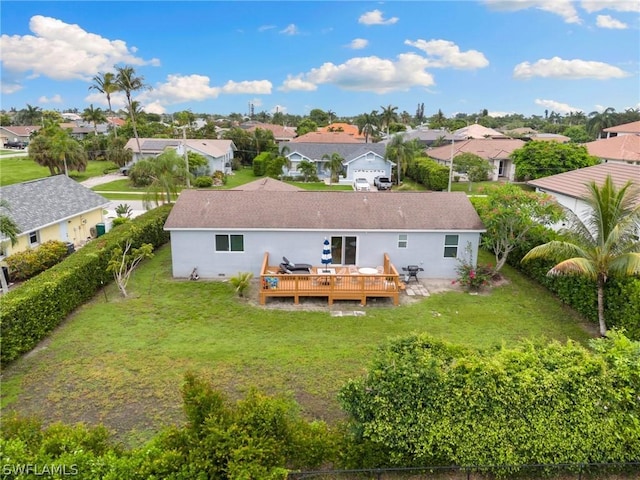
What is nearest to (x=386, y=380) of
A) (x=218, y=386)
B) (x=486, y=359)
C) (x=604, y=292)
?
(x=486, y=359)

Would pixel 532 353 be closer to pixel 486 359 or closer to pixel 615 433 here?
pixel 486 359

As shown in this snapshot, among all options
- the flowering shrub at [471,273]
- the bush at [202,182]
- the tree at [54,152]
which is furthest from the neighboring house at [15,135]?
the flowering shrub at [471,273]

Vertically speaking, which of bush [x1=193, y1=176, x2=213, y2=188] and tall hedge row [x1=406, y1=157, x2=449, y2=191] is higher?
tall hedge row [x1=406, y1=157, x2=449, y2=191]

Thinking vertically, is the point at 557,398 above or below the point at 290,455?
above

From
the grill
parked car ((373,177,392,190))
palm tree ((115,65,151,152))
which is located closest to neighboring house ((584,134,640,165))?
parked car ((373,177,392,190))

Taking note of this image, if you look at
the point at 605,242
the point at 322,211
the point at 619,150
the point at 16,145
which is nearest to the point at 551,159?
the point at 619,150

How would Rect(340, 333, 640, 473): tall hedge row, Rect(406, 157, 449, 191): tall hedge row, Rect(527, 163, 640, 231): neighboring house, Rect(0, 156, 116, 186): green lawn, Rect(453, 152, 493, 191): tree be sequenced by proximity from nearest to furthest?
Rect(340, 333, 640, 473): tall hedge row
Rect(527, 163, 640, 231): neighboring house
Rect(406, 157, 449, 191): tall hedge row
Rect(453, 152, 493, 191): tree
Rect(0, 156, 116, 186): green lawn

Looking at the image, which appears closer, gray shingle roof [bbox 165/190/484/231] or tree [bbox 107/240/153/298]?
tree [bbox 107/240/153/298]

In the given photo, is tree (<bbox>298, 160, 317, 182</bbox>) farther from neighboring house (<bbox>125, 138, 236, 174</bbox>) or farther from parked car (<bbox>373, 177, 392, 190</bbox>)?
neighboring house (<bbox>125, 138, 236, 174</bbox>)
